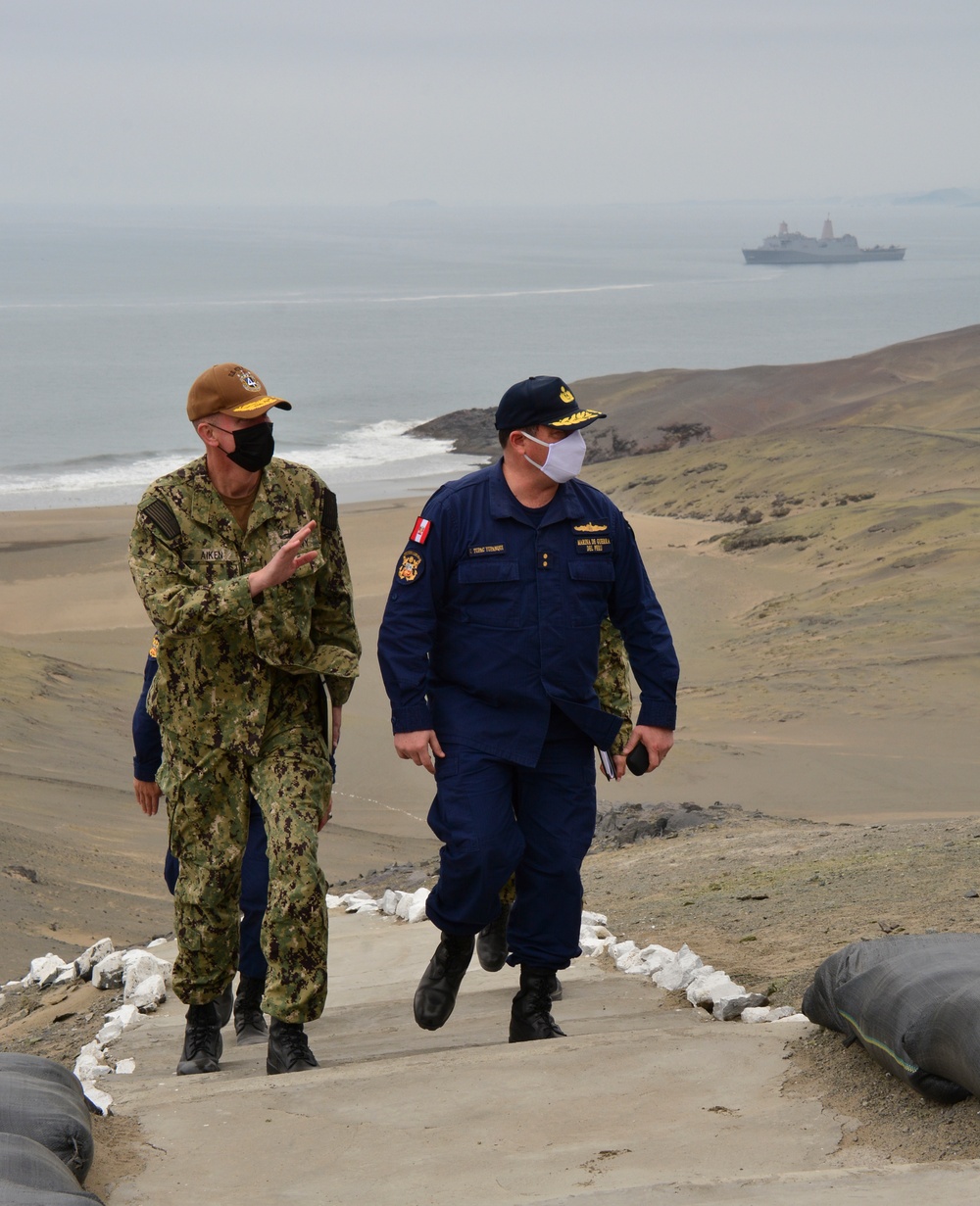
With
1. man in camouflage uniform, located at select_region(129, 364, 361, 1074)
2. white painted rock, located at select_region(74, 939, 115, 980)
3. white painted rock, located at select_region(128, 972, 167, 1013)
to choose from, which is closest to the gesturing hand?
man in camouflage uniform, located at select_region(129, 364, 361, 1074)

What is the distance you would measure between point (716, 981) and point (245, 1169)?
68.4 inches

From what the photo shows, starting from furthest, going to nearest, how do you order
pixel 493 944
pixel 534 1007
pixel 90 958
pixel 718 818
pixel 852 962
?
pixel 718 818 < pixel 90 958 < pixel 493 944 < pixel 534 1007 < pixel 852 962

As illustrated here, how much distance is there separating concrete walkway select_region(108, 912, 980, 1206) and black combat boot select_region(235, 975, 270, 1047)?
8.3 inches

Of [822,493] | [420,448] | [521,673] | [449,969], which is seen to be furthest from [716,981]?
[420,448]

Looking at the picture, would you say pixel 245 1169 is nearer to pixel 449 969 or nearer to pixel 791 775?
pixel 449 969

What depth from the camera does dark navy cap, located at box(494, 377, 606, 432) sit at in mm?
4059

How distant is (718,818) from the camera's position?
871 centimetres

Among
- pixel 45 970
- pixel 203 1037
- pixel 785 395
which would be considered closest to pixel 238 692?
pixel 203 1037

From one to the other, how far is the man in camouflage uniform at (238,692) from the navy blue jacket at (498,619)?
23 centimetres

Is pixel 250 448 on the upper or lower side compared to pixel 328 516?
upper

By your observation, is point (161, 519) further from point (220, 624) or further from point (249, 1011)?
point (249, 1011)

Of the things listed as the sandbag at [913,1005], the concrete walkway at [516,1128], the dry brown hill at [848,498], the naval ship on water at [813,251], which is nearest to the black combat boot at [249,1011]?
the concrete walkway at [516,1128]

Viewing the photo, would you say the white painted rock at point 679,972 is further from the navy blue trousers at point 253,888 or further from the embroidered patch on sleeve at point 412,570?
the embroidered patch on sleeve at point 412,570

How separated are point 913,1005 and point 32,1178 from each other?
184 cm
